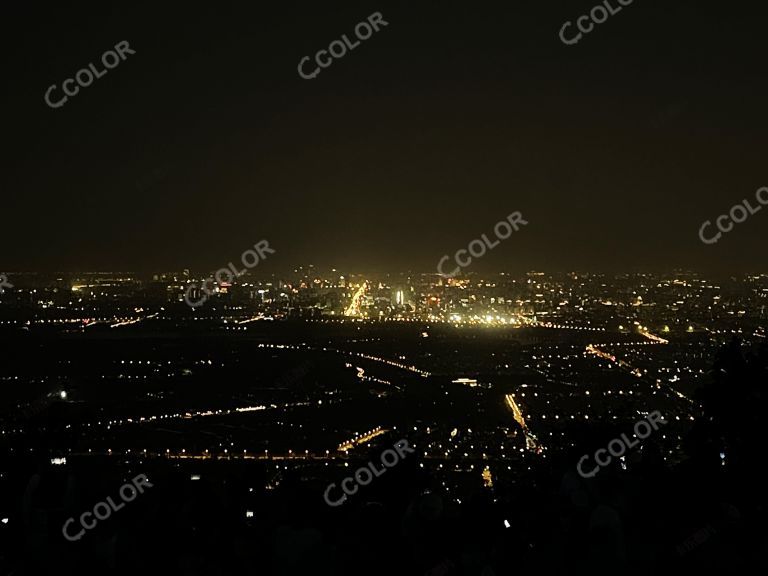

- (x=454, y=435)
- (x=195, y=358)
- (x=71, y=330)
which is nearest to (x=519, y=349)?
(x=195, y=358)

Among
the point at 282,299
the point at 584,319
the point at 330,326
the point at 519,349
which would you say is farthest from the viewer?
the point at 282,299

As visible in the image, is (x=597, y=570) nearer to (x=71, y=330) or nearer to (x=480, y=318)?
(x=71, y=330)

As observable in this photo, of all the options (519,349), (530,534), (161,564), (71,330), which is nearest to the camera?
(161,564)

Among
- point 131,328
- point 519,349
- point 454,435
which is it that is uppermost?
point 131,328

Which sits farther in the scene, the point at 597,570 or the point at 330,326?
the point at 330,326

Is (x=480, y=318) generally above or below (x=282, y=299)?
below

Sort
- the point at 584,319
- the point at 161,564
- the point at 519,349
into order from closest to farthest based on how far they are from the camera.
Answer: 1. the point at 161,564
2. the point at 519,349
3. the point at 584,319

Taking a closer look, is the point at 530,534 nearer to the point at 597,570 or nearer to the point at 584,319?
the point at 597,570

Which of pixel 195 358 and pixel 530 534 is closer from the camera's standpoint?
pixel 530 534

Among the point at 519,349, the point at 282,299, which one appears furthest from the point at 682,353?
the point at 282,299
